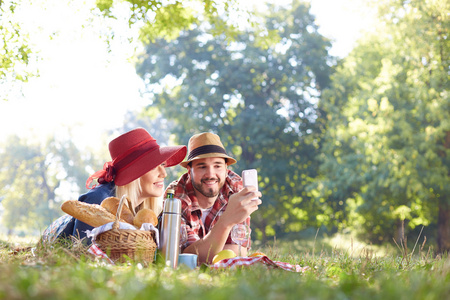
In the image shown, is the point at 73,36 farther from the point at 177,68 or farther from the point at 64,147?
the point at 64,147

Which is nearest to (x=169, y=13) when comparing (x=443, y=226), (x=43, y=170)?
(x=443, y=226)

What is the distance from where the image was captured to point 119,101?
160ft

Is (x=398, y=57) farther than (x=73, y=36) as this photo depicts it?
Yes

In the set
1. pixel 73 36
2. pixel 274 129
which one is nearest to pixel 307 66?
pixel 274 129

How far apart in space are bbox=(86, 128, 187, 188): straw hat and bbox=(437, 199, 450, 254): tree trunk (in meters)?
15.1

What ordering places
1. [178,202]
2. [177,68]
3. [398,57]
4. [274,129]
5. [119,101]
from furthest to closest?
1. [119,101]
2. [177,68]
3. [274,129]
4. [398,57]
5. [178,202]

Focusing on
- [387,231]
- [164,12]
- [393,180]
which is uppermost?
[164,12]

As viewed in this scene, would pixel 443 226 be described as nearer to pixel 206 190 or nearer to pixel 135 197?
pixel 206 190

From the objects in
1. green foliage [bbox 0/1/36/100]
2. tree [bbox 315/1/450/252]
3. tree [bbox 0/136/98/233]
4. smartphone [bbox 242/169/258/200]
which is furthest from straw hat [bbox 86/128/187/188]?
tree [bbox 0/136/98/233]

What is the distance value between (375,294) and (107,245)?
7.14 ft

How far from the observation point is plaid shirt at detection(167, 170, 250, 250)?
498 centimetres

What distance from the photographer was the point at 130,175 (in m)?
4.77

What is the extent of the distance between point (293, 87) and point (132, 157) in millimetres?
19499

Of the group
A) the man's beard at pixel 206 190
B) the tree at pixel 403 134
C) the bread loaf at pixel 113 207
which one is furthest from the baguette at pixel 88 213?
the tree at pixel 403 134
